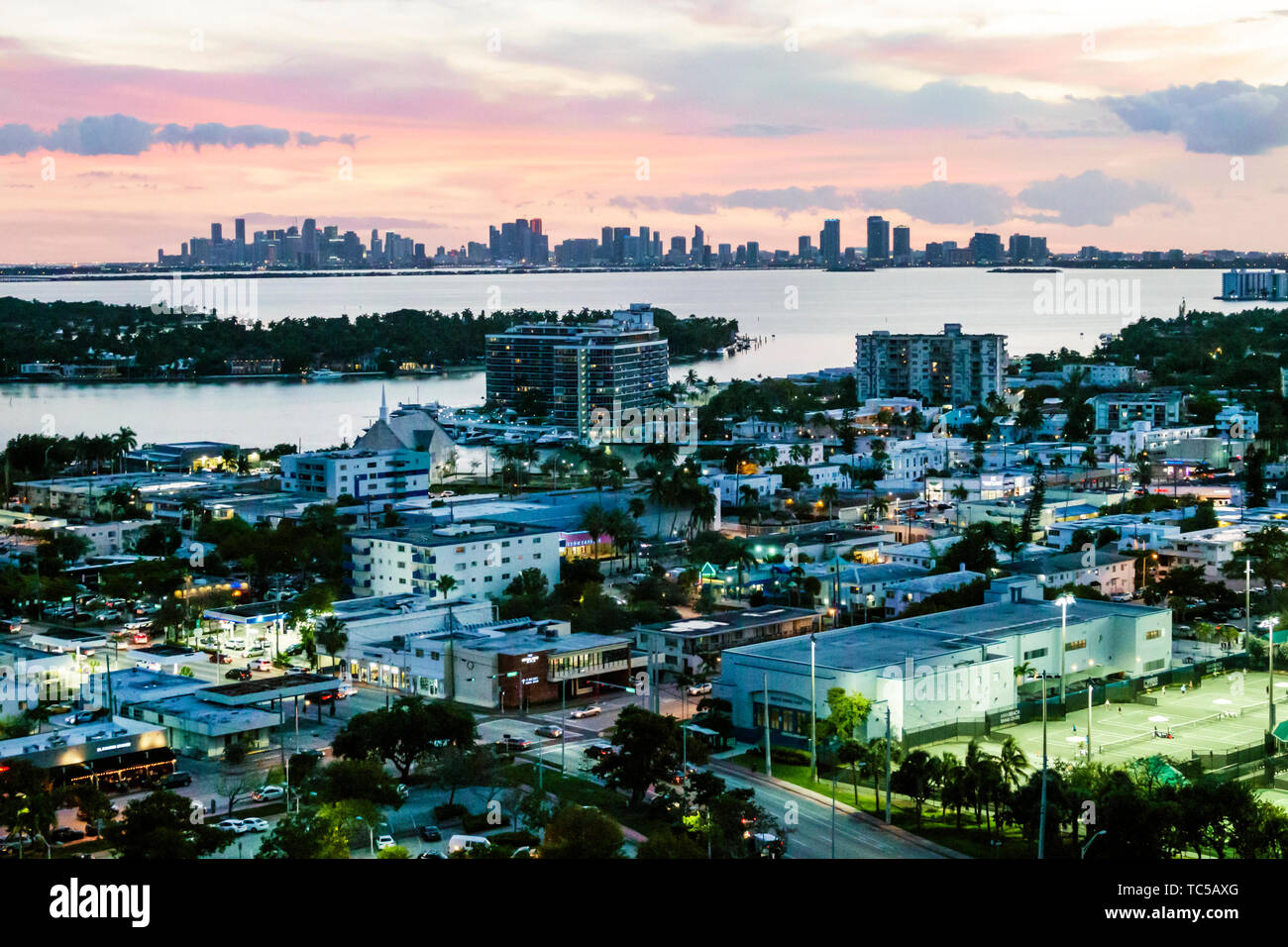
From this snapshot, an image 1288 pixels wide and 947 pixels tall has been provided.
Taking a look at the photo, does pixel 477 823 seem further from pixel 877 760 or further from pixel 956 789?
pixel 956 789

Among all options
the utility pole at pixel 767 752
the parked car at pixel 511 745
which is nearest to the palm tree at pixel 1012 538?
the utility pole at pixel 767 752

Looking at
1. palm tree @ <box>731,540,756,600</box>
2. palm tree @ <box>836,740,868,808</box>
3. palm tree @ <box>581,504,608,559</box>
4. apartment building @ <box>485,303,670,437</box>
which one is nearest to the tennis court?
palm tree @ <box>836,740,868,808</box>

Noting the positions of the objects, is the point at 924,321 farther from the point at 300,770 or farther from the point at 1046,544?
the point at 300,770

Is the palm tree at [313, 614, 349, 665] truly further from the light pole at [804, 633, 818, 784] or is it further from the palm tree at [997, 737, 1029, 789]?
the palm tree at [997, 737, 1029, 789]

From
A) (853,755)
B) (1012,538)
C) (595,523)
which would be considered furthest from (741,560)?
(853,755)

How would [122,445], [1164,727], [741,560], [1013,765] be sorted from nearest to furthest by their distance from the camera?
[1013,765] < [1164,727] < [741,560] < [122,445]

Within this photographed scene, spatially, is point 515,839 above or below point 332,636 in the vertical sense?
below

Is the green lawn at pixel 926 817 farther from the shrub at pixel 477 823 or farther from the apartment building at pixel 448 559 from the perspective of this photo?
the apartment building at pixel 448 559
